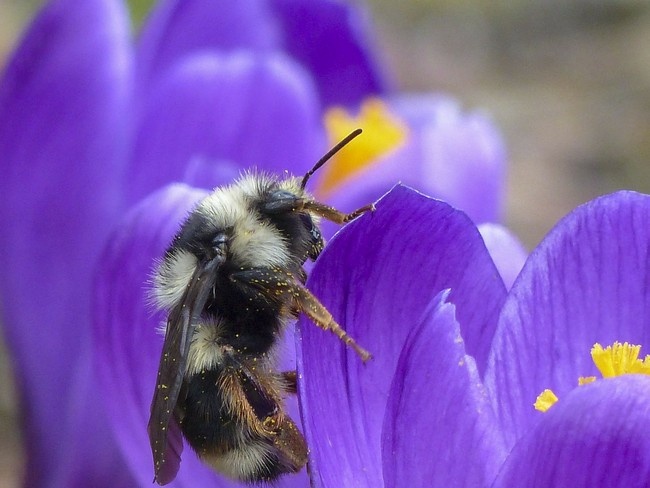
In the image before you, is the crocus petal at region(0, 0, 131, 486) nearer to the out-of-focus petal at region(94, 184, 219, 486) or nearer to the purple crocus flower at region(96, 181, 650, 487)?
the out-of-focus petal at region(94, 184, 219, 486)

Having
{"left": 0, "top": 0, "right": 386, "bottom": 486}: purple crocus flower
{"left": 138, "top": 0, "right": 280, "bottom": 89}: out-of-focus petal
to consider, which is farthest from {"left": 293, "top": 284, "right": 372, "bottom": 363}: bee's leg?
{"left": 138, "top": 0, "right": 280, "bottom": 89}: out-of-focus petal

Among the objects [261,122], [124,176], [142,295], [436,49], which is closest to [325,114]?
[261,122]

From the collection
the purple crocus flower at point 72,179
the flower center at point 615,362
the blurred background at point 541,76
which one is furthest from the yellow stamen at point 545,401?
the blurred background at point 541,76

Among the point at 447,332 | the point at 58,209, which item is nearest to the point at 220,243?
the point at 447,332

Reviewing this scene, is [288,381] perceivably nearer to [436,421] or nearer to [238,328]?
[238,328]

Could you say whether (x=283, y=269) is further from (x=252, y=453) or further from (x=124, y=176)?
(x=124, y=176)
